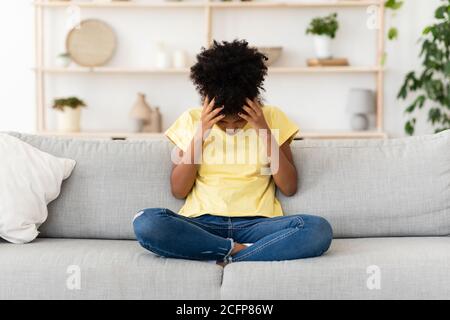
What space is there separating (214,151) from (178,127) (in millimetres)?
156

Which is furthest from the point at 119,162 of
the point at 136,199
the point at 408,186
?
the point at 408,186

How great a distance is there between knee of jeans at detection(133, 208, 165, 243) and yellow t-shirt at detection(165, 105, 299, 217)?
0.81 ft

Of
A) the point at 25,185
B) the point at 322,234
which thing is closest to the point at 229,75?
the point at 322,234

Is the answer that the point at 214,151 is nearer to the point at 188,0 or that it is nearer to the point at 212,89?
the point at 212,89

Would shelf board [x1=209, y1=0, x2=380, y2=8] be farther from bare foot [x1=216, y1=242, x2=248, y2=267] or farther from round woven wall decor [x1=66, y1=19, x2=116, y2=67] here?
bare foot [x1=216, y1=242, x2=248, y2=267]

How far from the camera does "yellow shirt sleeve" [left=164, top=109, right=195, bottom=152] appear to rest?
2350mm

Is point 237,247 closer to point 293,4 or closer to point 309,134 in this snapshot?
point 309,134

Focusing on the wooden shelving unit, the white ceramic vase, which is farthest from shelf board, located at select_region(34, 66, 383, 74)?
the white ceramic vase

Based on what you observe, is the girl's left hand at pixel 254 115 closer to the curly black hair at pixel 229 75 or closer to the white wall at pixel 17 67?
the curly black hair at pixel 229 75

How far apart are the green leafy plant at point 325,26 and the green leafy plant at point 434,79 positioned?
56 cm

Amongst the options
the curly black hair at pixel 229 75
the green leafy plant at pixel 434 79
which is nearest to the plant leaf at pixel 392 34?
the green leafy plant at pixel 434 79

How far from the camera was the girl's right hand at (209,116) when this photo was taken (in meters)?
2.24

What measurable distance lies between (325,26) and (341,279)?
9.73ft

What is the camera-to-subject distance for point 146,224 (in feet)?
6.59
